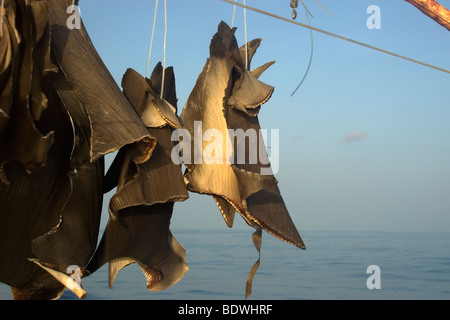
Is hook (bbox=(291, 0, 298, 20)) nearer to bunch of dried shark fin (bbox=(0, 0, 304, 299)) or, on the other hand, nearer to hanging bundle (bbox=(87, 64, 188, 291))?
bunch of dried shark fin (bbox=(0, 0, 304, 299))

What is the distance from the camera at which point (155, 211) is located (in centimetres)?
117

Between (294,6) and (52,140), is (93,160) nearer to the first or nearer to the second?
(52,140)

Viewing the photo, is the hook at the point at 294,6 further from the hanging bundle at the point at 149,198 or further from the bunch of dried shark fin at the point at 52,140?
the bunch of dried shark fin at the point at 52,140

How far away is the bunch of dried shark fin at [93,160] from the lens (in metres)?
0.93

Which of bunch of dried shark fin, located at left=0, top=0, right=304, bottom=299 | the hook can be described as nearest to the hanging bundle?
bunch of dried shark fin, located at left=0, top=0, right=304, bottom=299

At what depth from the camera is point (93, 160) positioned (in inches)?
36.4

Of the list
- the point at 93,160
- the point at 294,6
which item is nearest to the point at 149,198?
the point at 93,160

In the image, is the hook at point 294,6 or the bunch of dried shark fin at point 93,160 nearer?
the bunch of dried shark fin at point 93,160

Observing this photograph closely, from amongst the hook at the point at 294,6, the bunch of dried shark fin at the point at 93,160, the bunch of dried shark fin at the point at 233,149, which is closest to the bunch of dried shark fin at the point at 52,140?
the bunch of dried shark fin at the point at 93,160

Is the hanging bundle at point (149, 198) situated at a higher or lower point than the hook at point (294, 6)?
lower

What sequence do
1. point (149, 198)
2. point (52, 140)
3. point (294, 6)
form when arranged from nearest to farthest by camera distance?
point (52, 140) < point (149, 198) < point (294, 6)
